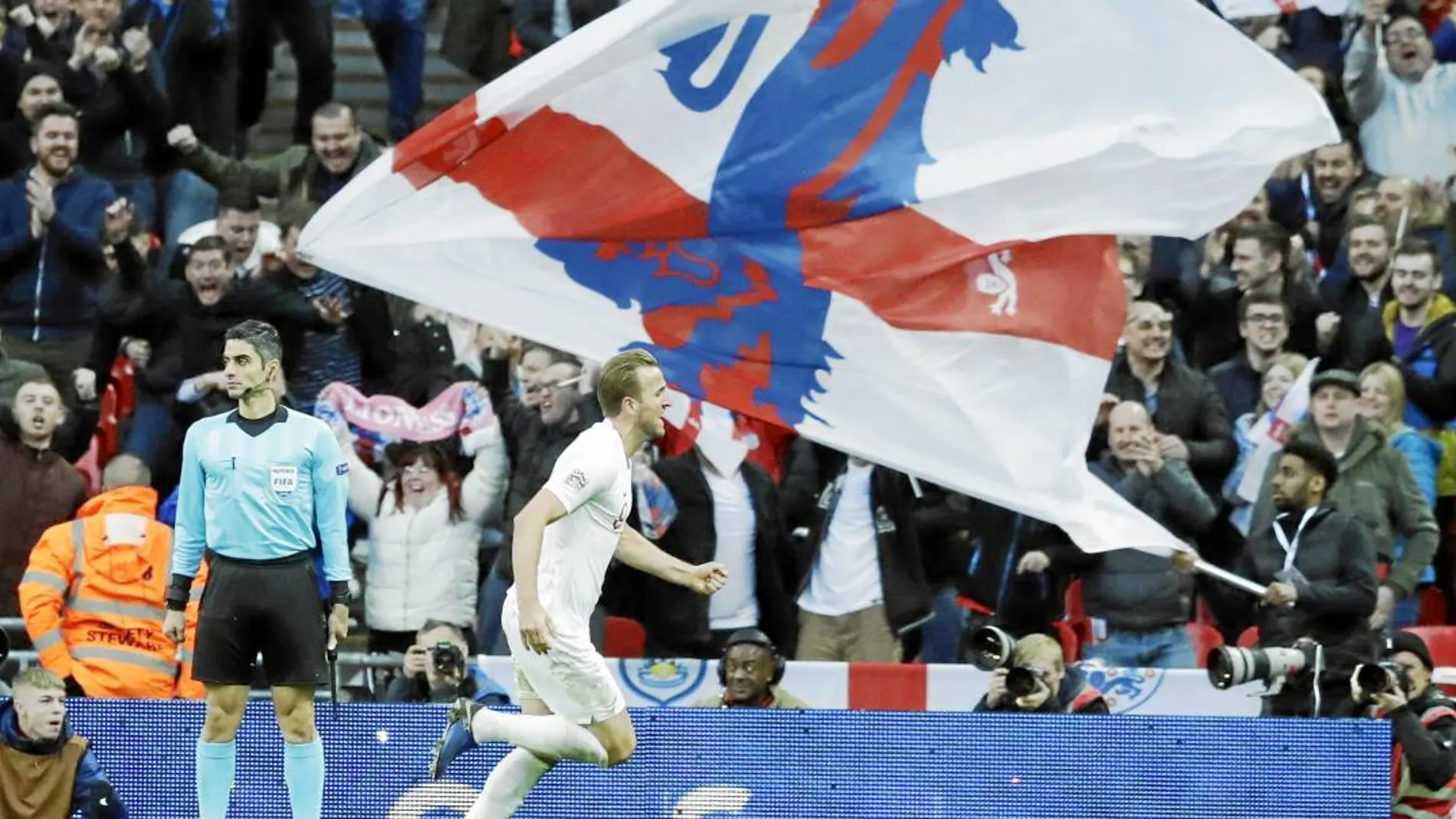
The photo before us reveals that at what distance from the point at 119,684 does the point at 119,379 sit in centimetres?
226

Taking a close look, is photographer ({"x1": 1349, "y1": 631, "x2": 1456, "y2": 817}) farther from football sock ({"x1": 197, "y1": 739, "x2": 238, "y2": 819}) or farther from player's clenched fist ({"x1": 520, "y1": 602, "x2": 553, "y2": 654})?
football sock ({"x1": 197, "y1": 739, "x2": 238, "y2": 819})

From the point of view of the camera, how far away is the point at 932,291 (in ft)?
43.5

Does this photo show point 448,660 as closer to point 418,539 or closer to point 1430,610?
point 418,539

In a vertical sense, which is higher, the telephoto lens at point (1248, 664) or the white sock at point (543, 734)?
the white sock at point (543, 734)

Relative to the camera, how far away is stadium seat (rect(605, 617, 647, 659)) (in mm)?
14148

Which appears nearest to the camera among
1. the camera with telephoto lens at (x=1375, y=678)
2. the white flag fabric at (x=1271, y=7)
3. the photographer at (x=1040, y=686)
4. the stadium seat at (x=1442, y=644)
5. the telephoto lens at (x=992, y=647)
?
the camera with telephoto lens at (x=1375, y=678)

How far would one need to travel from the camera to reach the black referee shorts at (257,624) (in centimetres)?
1132

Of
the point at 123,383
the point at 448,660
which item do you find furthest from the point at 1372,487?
the point at 123,383

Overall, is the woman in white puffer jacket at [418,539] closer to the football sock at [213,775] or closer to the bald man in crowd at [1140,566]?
the football sock at [213,775]

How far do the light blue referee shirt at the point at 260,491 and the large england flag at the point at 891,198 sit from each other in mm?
1720

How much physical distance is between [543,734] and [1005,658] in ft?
8.70

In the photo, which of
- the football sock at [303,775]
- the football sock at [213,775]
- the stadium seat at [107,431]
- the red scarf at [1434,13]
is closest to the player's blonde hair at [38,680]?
the football sock at [213,775]

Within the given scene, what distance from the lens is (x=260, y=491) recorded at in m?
11.3

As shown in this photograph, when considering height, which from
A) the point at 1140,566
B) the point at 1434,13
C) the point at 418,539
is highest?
the point at 1434,13
